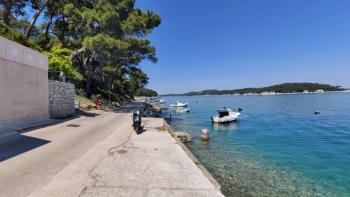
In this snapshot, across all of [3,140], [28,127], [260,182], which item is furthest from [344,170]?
[28,127]

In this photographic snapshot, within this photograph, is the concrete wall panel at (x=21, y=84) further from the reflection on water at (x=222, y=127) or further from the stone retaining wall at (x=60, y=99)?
the reflection on water at (x=222, y=127)

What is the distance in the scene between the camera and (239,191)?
8.48 m

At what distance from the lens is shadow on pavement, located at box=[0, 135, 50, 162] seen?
816cm

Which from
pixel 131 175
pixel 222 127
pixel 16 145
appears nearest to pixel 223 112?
pixel 222 127

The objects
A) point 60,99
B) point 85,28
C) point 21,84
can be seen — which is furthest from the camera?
point 85,28

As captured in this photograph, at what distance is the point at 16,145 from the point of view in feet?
31.1

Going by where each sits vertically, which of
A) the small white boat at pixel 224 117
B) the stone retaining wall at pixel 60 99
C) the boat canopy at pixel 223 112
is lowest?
the small white boat at pixel 224 117

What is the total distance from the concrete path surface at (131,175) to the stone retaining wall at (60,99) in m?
11.4

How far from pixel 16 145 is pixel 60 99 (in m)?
11.1

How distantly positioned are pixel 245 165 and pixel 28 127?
12199 millimetres

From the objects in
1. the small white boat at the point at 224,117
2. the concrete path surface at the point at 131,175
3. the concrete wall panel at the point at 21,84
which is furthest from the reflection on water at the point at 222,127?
the concrete path surface at the point at 131,175

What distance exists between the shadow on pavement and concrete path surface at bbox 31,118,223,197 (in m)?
2.41

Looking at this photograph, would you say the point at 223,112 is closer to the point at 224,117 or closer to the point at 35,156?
the point at 224,117

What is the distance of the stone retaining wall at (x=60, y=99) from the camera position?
734 inches
